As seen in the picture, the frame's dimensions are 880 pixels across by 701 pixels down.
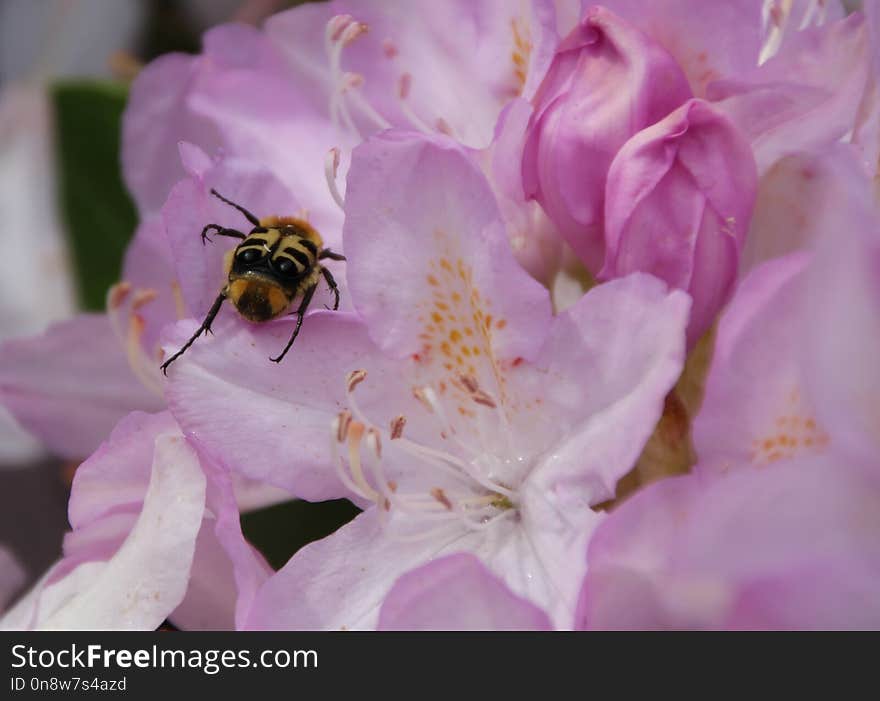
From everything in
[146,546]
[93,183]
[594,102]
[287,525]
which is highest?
[594,102]

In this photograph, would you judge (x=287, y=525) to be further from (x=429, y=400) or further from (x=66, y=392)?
(x=429, y=400)

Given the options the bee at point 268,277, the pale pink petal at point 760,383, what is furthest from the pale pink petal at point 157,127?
the pale pink petal at point 760,383

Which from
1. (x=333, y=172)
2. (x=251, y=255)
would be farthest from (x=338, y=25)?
(x=251, y=255)

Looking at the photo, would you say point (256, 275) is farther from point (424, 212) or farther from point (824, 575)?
point (824, 575)

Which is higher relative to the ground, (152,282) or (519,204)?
(519,204)

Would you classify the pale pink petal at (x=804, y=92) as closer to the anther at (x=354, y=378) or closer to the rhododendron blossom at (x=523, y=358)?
the rhododendron blossom at (x=523, y=358)

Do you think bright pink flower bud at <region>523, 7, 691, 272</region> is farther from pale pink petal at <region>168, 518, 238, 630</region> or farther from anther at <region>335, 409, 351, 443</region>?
pale pink petal at <region>168, 518, 238, 630</region>
